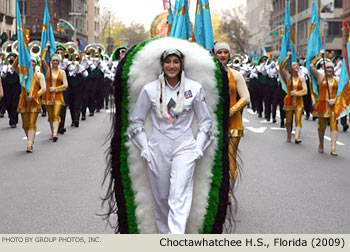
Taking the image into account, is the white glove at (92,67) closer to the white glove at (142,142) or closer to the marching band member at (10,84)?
the marching band member at (10,84)

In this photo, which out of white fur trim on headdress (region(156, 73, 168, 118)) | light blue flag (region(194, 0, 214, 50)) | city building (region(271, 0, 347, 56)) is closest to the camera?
white fur trim on headdress (region(156, 73, 168, 118))

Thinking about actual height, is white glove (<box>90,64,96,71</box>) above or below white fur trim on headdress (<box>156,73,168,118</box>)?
above

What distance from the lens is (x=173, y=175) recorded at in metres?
5.38

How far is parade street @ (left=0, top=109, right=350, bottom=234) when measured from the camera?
23.4ft

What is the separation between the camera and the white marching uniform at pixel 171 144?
5355 mm

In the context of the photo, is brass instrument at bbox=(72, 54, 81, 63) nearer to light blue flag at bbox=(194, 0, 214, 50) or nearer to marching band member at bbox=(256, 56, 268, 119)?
marching band member at bbox=(256, 56, 268, 119)

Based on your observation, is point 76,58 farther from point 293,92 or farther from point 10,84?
point 293,92

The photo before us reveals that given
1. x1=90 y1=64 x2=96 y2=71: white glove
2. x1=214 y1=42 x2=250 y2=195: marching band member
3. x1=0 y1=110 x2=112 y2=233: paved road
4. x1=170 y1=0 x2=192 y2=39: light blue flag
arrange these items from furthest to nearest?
x1=90 y1=64 x2=96 y2=71: white glove, x1=170 y1=0 x2=192 y2=39: light blue flag, x1=214 y1=42 x2=250 y2=195: marching band member, x1=0 y1=110 x2=112 y2=233: paved road

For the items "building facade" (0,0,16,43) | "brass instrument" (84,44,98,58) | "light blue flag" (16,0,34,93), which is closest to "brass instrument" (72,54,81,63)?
"brass instrument" (84,44,98,58)

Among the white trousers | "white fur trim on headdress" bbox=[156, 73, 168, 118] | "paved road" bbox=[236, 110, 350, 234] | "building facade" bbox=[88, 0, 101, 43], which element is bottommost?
"paved road" bbox=[236, 110, 350, 234]

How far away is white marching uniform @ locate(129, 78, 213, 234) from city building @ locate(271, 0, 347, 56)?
49.6m

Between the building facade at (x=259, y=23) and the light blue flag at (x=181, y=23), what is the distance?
98920 mm

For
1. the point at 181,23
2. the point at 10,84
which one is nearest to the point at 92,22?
the point at 10,84

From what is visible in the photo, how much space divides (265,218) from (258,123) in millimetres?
14008
